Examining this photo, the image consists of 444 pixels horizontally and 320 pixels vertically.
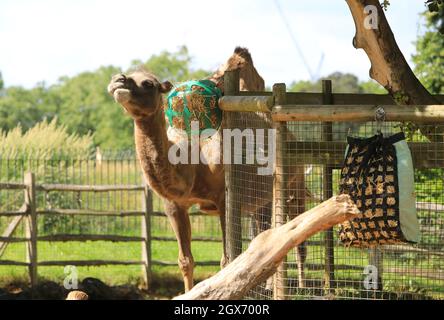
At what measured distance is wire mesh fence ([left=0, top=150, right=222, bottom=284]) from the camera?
46.5 feet

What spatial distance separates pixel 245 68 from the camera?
1020 centimetres

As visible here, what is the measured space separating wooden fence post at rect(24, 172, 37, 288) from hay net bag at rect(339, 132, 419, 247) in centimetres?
865

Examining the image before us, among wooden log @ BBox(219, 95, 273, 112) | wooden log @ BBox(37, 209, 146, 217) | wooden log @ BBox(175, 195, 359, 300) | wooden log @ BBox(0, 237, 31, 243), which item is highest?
wooden log @ BBox(219, 95, 273, 112)

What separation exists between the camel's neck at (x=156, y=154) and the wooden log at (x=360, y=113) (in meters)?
2.68

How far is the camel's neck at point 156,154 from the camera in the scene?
28.4 feet

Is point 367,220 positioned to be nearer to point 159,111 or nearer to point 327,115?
point 327,115

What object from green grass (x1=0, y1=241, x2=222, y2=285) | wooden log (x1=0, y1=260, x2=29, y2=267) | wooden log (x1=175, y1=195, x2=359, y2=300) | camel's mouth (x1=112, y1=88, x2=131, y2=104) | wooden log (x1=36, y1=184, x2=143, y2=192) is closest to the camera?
wooden log (x1=175, y1=195, x2=359, y2=300)

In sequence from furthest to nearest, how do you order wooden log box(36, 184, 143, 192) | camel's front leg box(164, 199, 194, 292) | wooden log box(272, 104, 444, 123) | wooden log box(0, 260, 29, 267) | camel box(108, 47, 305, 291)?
wooden log box(36, 184, 143, 192)
wooden log box(0, 260, 29, 267)
camel's front leg box(164, 199, 194, 292)
camel box(108, 47, 305, 291)
wooden log box(272, 104, 444, 123)

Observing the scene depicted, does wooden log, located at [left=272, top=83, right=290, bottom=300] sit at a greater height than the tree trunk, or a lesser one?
lesser

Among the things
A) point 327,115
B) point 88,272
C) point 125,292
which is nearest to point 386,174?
point 327,115

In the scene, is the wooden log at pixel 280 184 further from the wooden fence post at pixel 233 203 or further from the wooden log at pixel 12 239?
the wooden log at pixel 12 239

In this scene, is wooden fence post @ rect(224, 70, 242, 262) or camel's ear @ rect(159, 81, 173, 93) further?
camel's ear @ rect(159, 81, 173, 93)

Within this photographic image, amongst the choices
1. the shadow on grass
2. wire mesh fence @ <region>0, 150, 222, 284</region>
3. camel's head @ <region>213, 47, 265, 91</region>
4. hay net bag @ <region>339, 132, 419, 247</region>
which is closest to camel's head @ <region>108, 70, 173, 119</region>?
camel's head @ <region>213, 47, 265, 91</region>

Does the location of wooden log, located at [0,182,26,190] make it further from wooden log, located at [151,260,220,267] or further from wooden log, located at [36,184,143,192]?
wooden log, located at [151,260,220,267]
